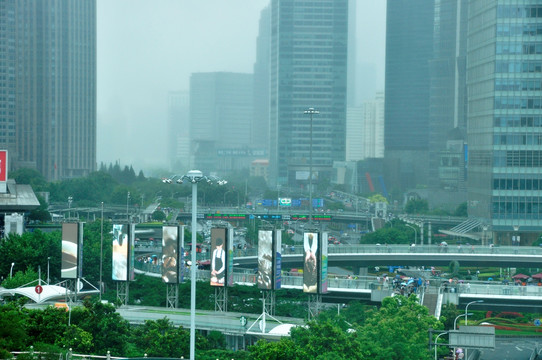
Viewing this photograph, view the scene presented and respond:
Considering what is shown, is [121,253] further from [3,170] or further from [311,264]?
[3,170]

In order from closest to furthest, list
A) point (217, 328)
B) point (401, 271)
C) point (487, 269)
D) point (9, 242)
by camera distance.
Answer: point (217, 328) < point (9, 242) < point (401, 271) < point (487, 269)

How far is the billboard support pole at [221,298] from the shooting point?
60.6 m

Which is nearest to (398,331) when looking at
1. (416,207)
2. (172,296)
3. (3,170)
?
(172,296)

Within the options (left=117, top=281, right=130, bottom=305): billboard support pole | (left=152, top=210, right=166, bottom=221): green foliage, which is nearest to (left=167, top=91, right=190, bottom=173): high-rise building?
(left=152, top=210, right=166, bottom=221): green foliage

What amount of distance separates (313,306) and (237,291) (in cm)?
678

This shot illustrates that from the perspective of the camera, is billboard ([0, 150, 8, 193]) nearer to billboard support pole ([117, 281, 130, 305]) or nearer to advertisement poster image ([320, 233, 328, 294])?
billboard support pole ([117, 281, 130, 305])

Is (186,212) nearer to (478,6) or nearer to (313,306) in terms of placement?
(478,6)

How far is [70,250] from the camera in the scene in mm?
63719

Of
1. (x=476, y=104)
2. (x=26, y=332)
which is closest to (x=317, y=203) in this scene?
(x=476, y=104)

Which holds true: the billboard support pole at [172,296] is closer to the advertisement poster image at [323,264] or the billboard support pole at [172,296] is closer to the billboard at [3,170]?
the advertisement poster image at [323,264]

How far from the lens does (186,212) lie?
14512 centimetres

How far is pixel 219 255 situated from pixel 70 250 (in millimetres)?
11276

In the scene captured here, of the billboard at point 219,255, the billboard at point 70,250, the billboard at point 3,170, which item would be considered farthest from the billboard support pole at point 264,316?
the billboard at point 3,170

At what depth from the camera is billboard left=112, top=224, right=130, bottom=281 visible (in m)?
63.0
